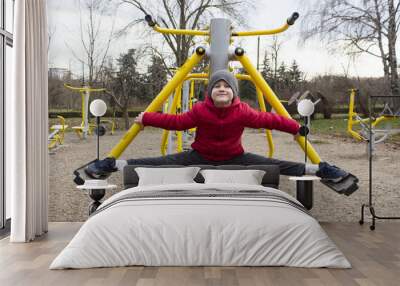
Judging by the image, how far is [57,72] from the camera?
5691 mm

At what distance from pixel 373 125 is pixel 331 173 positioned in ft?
3.24

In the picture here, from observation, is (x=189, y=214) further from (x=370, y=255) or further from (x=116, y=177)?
(x=116, y=177)

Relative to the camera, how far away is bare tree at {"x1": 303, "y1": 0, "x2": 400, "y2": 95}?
5.66 metres

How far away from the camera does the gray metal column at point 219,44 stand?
16.1ft

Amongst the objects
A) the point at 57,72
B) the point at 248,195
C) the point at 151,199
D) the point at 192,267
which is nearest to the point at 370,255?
the point at 248,195

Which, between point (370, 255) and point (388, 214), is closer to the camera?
point (370, 255)

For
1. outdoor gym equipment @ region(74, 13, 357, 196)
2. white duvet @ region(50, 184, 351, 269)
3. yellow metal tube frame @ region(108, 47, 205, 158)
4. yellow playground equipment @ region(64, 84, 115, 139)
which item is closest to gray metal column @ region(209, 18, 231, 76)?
outdoor gym equipment @ region(74, 13, 357, 196)

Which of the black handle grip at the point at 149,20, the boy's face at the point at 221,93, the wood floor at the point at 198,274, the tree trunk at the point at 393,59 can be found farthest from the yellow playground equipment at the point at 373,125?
the black handle grip at the point at 149,20

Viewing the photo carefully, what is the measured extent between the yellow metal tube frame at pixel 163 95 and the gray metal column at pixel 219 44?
12cm

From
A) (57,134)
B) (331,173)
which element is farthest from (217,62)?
(57,134)

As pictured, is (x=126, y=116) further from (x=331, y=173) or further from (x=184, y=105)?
(x=331, y=173)

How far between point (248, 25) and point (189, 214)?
111 inches

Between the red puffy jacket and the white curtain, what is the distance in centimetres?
101

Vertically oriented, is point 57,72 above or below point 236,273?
above
